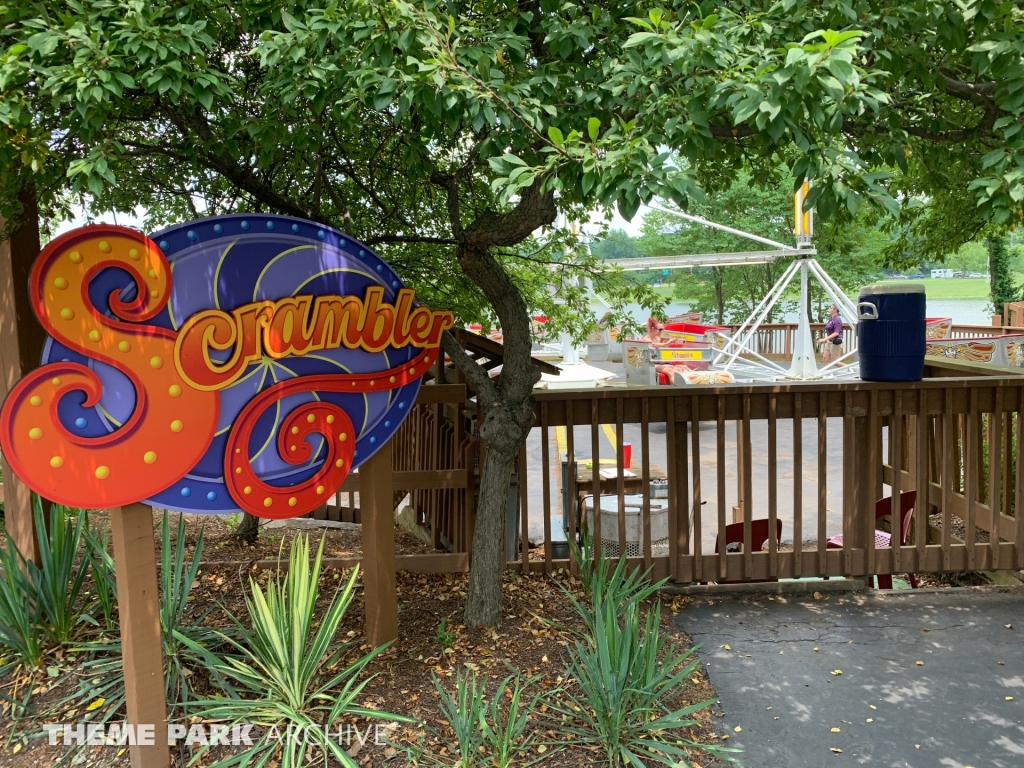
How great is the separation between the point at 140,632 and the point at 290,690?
61cm

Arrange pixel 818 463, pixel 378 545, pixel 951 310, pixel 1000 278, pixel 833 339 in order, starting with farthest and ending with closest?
pixel 951 310 < pixel 1000 278 < pixel 833 339 < pixel 818 463 < pixel 378 545

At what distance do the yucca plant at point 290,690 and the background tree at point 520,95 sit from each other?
998 millimetres

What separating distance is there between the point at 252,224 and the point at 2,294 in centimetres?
182

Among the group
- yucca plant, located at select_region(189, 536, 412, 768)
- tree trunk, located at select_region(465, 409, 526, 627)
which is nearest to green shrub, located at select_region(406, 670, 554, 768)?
yucca plant, located at select_region(189, 536, 412, 768)

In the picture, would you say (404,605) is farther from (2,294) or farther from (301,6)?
(301,6)

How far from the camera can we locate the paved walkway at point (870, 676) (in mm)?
3172

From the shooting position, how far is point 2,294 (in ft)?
13.2

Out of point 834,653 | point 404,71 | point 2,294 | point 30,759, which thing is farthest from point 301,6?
point 834,653

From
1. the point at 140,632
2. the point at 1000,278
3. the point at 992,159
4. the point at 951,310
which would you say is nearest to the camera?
the point at 992,159

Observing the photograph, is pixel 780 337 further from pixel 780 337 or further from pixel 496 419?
pixel 496 419

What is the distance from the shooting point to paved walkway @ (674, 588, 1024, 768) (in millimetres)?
3172

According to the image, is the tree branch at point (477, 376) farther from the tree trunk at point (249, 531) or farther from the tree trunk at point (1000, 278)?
the tree trunk at point (1000, 278)

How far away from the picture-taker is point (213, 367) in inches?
121

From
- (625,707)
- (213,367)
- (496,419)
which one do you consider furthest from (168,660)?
(625,707)
